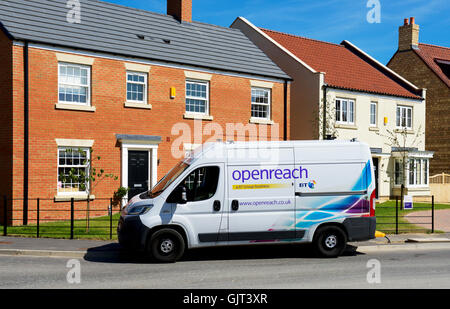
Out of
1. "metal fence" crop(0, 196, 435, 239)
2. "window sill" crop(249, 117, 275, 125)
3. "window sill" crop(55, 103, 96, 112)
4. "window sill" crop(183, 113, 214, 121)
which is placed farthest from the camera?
"window sill" crop(249, 117, 275, 125)

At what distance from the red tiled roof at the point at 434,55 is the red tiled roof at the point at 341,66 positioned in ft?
12.7

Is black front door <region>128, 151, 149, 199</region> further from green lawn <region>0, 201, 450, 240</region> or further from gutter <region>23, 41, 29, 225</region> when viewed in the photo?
gutter <region>23, 41, 29, 225</region>

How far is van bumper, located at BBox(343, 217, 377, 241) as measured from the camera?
11.4 metres

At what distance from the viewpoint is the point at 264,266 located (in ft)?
33.5

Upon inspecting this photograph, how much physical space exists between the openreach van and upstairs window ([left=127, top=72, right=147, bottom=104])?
30.4ft

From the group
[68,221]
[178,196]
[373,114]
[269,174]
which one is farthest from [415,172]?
[178,196]

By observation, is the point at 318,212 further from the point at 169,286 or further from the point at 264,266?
the point at 169,286

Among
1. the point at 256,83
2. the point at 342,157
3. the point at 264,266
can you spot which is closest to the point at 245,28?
the point at 256,83

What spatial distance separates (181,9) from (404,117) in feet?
49.0

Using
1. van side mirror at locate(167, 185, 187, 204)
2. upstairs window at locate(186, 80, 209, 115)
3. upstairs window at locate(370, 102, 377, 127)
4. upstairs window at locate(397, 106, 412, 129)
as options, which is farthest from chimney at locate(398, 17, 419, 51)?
van side mirror at locate(167, 185, 187, 204)

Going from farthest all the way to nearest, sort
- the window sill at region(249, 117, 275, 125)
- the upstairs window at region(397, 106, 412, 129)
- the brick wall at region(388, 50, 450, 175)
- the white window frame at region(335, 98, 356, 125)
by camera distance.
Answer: the brick wall at region(388, 50, 450, 175)
the upstairs window at region(397, 106, 412, 129)
the white window frame at region(335, 98, 356, 125)
the window sill at region(249, 117, 275, 125)

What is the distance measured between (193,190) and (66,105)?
29.8 ft

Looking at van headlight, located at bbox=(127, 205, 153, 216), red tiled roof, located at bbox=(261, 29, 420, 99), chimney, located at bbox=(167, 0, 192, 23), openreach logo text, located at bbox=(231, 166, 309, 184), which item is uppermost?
chimney, located at bbox=(167, 0, 192, 23)

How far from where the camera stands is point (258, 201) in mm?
10961
